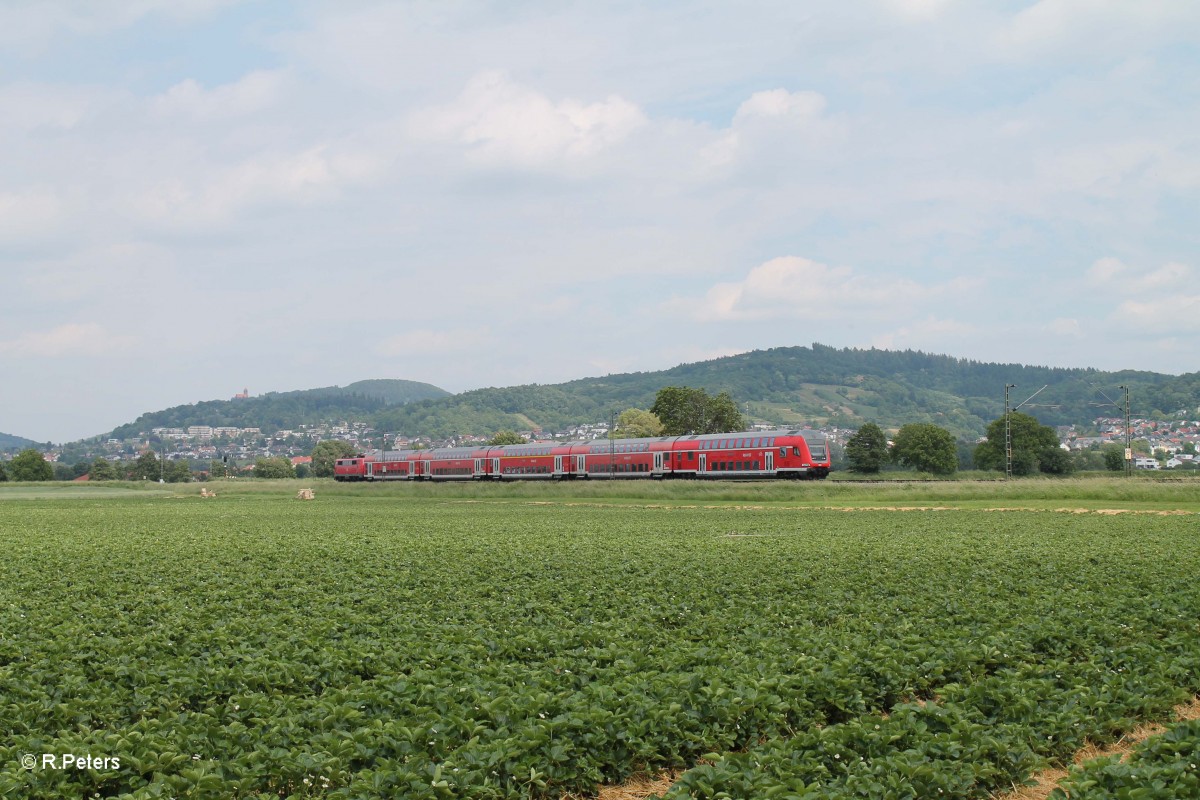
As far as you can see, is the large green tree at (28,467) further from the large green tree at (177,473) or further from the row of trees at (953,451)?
the row of trees at (953,451)

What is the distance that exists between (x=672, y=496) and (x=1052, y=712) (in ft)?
184

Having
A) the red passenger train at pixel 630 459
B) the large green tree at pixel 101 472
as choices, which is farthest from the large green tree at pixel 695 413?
the large green tree at pixel 101 472

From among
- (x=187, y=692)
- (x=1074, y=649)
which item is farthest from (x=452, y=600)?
(x=1074, y=649)

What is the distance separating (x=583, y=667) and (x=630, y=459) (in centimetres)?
7058

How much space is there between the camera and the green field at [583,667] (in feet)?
27.4

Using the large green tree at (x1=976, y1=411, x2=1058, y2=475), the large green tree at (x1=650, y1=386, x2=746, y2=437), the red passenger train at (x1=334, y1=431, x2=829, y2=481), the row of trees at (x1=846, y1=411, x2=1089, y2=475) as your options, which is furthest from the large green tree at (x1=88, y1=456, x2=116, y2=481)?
the large green tree at (x1=976, y1=411, x2=1058, y2=475)

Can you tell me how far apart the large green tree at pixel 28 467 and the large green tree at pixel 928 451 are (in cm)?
14251

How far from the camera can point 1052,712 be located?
34.1ft

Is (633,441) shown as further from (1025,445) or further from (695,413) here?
(695,413)

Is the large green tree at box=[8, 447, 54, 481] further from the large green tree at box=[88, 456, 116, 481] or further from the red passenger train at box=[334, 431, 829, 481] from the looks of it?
the red passenger train at box=[334, 431, 829, 481]

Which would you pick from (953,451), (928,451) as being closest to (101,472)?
(928,451)

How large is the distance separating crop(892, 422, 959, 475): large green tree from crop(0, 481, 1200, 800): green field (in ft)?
326

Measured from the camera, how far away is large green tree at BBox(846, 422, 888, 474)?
11919cm

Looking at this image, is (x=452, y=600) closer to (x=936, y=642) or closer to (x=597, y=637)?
(x=597, y=637)
